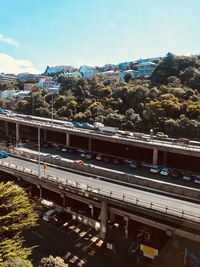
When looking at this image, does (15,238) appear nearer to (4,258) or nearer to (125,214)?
(4,258)

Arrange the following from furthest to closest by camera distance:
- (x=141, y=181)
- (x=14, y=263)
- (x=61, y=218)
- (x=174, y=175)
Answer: (x=174, y=175) < (x=61, y=218) < (x=141, y=181) < (x=14, y=263)

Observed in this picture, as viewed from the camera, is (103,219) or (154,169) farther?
(154,169)

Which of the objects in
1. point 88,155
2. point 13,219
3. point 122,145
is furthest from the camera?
point 122,145

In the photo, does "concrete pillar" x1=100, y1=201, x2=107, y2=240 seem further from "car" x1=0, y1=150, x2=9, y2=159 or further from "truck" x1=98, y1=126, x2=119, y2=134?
"truck" x1=98, y1=126, x2=119, y2=134

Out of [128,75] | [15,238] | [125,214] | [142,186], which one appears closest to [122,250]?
[125,214]

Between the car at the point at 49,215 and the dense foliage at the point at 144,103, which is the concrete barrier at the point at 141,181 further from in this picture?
the dense foliage at the point at 144,103

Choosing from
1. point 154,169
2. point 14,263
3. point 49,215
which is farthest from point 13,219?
point 154,169

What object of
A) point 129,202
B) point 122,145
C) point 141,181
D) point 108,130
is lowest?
point 129,202

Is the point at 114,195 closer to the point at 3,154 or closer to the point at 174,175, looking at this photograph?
the point at 174,175
